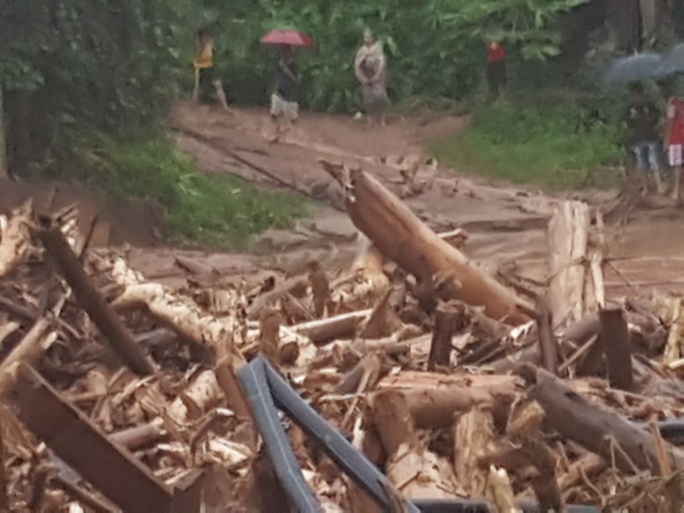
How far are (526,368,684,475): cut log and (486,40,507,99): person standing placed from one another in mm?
1308

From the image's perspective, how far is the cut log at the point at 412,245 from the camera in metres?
2.32

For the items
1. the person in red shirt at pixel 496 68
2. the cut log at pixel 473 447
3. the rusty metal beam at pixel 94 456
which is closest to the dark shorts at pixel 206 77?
the person in red shirt at pixel 496 68

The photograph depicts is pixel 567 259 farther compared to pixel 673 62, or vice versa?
pixel 673 62

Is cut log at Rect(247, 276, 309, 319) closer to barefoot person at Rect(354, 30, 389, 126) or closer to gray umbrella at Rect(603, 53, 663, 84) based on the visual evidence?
barefoot person at Rect(354, 30, 389, 126)

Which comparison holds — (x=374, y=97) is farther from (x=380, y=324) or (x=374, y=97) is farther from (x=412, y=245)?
(x=380, y=324)

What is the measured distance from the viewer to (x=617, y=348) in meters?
1.81

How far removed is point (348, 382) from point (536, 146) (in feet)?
3.63

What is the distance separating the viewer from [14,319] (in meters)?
2.16

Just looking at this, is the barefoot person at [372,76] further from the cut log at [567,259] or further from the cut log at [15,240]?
the cut log at [15,240]

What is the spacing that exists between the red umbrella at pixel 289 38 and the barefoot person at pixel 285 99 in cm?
2

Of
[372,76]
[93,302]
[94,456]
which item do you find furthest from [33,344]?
[372,76]

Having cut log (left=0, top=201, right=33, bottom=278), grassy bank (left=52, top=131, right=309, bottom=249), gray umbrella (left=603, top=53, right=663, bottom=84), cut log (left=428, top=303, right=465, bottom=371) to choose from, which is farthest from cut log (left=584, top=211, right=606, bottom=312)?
cut log (left=0, top=201, right=33, bottom=278)

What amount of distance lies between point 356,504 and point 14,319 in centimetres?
103

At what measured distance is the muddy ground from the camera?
8.58ft
